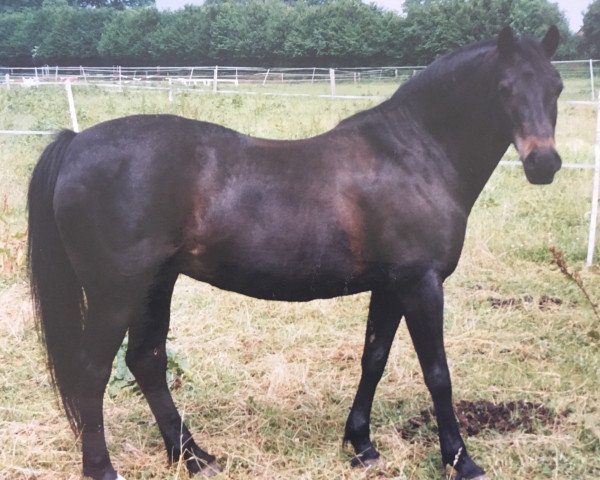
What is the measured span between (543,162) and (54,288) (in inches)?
82.9

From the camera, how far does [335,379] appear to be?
3611 mm

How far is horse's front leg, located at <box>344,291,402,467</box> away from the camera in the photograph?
2709 millimetres

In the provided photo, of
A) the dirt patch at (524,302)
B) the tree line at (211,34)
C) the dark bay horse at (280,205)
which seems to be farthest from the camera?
the tree line at (211,34)

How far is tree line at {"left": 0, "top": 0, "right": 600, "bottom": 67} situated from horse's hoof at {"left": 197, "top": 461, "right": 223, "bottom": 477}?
819cm

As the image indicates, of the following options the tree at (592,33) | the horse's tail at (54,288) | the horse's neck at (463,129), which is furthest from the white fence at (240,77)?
the horse's tail at (54,288)

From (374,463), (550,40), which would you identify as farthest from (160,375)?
(550,40)

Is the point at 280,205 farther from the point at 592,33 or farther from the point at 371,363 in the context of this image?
the point at 592,33

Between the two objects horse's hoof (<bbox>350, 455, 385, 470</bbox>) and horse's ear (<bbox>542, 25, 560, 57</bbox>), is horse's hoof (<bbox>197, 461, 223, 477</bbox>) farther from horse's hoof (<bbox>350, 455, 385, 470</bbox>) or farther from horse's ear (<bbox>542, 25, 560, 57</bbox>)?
horse's ear (<bbox>542, 25, 560, 57</bbox>)

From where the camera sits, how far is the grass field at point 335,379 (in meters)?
2.81

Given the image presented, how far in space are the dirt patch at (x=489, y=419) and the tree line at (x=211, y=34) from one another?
291 inches

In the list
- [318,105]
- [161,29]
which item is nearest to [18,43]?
[161,29]

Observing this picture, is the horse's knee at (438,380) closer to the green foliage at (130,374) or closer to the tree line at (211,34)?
the green foliage at (130,374)

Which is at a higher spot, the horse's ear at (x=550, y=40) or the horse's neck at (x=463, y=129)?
the horse's ear at (x=550, y=40)

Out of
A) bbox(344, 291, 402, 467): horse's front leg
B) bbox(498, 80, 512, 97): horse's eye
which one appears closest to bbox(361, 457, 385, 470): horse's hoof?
bbox(344, 291, 402, 467): horse's front leg
